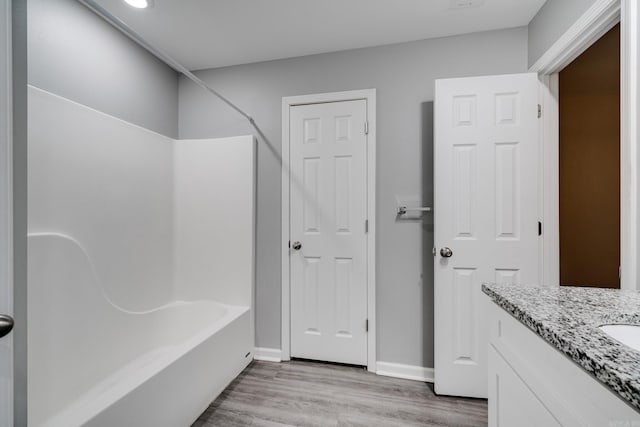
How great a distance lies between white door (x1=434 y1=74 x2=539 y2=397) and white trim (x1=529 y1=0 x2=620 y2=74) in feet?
0.36

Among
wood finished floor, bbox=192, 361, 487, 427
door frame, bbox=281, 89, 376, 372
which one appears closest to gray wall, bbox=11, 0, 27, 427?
wood finished floor, bbox=192, 361, 487, 427

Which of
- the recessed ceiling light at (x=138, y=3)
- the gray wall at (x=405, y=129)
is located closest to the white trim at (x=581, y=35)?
the gray wall at (x=405, y=129)

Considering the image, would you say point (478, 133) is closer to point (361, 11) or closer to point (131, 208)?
point (361, 11)

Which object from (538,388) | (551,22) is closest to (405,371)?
(538,388)

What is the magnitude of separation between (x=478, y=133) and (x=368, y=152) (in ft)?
2.41

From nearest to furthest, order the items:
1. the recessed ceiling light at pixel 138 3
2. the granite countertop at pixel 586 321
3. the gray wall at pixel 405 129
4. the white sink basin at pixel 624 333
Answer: the granite countertop at pixel 586 321
the white sink basin at pixel 624 333
the recessed ceiling light at pixel 138 3
the gray wall at pixel 405 129

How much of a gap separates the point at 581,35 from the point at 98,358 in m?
3.19

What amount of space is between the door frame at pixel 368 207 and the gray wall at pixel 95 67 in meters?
1.06

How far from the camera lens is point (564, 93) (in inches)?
93.3

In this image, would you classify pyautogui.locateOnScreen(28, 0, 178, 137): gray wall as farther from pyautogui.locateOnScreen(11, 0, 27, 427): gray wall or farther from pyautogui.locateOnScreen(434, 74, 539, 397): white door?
pyautogui.locateOnScreen(434, 74, 539, 397): white door

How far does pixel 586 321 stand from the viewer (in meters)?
0.70

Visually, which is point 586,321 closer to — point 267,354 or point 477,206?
point 477,206

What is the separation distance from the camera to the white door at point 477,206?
69.3 inches

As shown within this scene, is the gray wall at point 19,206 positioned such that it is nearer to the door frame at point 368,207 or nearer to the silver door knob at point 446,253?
the door frame at point 368,207
